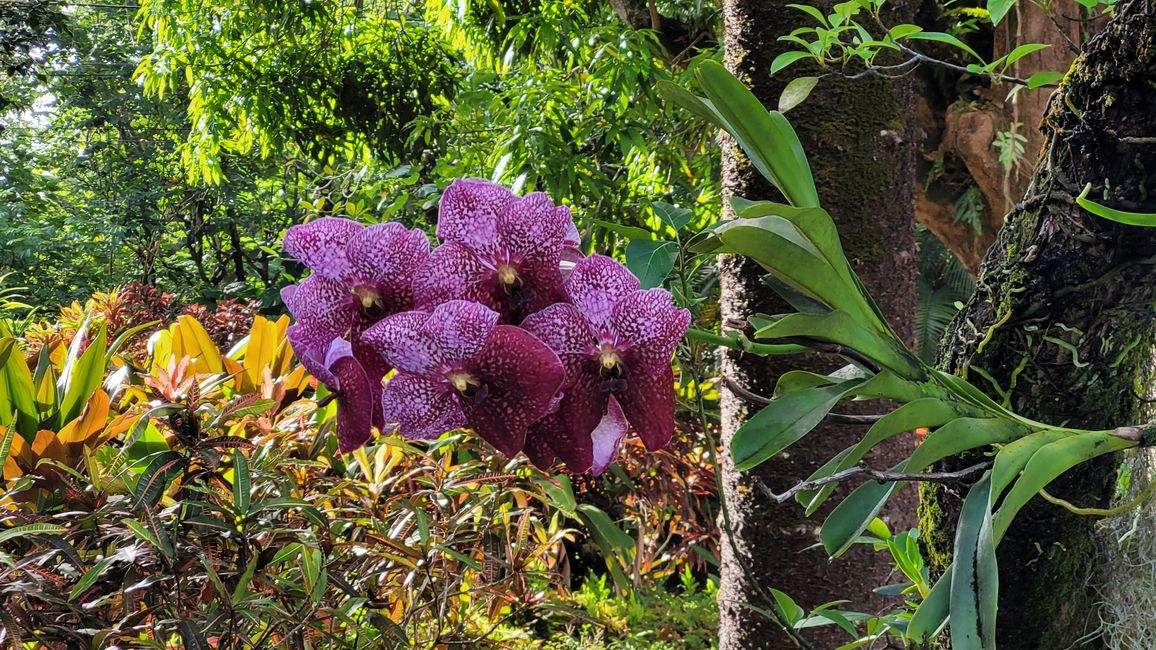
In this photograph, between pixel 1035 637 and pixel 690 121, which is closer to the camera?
pixel 1035 637

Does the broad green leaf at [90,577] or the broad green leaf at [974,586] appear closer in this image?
the broad green leaf at [974,586]

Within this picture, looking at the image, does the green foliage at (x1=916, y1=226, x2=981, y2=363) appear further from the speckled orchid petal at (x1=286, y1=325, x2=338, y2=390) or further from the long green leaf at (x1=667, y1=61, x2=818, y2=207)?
the speckled orchid petal at (x1=286, y1=325, x2=338, y2=390)

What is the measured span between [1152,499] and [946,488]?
0.17m

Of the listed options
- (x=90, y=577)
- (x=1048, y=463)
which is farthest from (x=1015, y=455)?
(x=90, y=577)

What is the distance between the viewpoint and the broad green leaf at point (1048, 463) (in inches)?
14.2

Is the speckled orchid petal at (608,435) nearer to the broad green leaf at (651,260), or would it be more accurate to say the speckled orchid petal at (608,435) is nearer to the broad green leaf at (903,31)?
the broad green leaf at (651,260)

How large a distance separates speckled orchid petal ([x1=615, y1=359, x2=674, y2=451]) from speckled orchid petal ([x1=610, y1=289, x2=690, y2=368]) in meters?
0.01

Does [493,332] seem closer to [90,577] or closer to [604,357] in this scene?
[604,357]

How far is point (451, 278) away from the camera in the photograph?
32cm

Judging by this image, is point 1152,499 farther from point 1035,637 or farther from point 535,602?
point 535,602

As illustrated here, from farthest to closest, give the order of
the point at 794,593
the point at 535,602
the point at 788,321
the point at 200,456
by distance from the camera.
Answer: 1. the point at 535,602
2. the point at 794,593
3. the point at 200,456
4. the point at 788,321

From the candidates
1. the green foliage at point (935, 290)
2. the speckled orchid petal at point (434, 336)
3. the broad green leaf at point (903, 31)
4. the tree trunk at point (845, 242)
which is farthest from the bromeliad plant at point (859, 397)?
the green foliage at point (935, 290)

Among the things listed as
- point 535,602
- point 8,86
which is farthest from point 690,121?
point 8,86

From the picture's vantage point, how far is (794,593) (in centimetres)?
96
